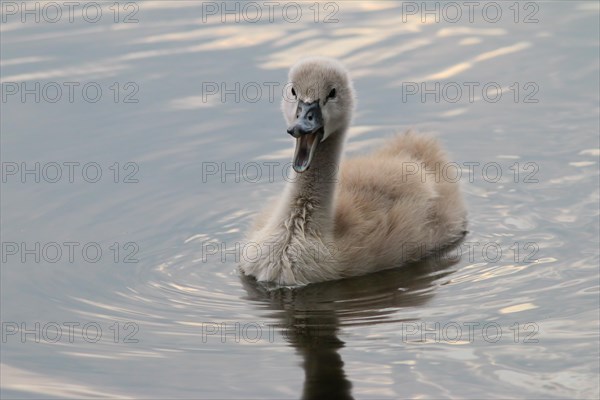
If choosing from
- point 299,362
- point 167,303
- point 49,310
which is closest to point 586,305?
point 299,362

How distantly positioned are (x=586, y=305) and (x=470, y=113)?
3.64 m

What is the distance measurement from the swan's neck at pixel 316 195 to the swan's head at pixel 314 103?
0.46ft

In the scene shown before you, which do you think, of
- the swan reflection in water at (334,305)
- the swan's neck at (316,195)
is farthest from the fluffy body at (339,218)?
the swan reflection in water at (334,305)

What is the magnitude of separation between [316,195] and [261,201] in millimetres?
1329

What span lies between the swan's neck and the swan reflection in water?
456mm

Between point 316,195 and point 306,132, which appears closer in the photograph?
point 306,132

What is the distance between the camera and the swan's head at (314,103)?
9.51 m

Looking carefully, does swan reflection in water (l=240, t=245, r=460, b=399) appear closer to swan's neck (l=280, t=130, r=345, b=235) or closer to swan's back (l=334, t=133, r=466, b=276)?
swan's back (l=334, t=133, r=466, b=276)

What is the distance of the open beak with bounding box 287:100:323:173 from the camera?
939 cm

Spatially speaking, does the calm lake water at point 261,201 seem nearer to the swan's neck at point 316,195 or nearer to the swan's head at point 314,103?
the swan's neck at point 316,195

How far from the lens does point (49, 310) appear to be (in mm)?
9203

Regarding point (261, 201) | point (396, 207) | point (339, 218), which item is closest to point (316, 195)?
point (339, 218)

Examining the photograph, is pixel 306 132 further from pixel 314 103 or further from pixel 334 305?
pixel 334 305

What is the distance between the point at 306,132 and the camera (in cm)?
937
